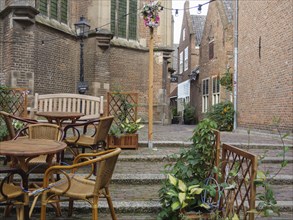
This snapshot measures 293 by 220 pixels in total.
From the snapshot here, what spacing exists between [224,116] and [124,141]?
8.13 metres

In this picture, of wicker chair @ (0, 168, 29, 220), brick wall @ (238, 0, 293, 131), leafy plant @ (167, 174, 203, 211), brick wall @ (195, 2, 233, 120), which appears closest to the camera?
wicker chair @ (0, 168, 29, 220)

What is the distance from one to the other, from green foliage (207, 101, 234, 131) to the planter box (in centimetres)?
757

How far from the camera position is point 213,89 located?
20.4m

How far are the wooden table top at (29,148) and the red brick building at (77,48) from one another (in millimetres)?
5589

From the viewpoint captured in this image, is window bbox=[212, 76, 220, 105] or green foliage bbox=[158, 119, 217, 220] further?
window bbox=[212, 76, 220, 105]

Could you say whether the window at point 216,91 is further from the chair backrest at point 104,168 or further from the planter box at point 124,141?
the chair backrest at point 104,168

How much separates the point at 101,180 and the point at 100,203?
55.1 inches

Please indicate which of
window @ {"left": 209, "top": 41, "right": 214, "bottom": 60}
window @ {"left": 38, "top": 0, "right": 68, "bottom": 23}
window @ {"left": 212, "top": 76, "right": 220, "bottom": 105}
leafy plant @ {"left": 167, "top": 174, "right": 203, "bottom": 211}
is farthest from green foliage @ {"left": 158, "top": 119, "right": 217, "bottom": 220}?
window @ {"left": 209, "top": 41, "right": 214, "bottom": 60}

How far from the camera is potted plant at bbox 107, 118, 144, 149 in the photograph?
6.71 metres

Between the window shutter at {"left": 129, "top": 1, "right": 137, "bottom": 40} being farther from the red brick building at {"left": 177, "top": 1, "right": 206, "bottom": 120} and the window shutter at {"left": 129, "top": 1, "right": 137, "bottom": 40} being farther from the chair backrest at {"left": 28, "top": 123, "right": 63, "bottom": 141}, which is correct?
the chair backrest at {"left": 28, "top": 123, "right": 63, "bottom": 141}

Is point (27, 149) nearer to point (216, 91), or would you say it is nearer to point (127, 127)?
point (127, 127)

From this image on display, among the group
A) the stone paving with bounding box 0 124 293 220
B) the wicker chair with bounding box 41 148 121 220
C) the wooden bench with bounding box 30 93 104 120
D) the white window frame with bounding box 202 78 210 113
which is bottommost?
the stone paving with bounding box 0 124 293 220

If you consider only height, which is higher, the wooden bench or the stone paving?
the wooden bench

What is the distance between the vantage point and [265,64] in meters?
11.0
